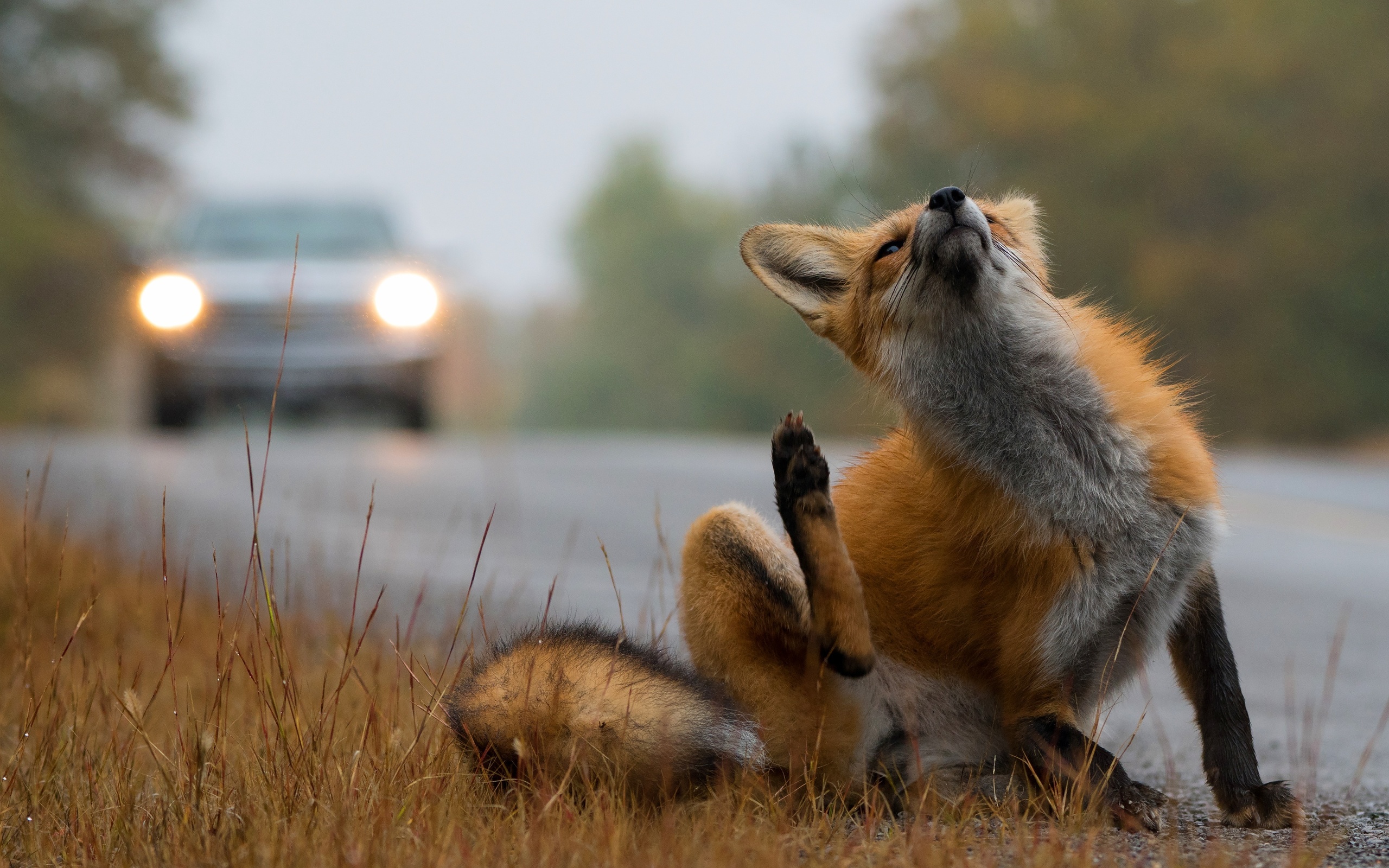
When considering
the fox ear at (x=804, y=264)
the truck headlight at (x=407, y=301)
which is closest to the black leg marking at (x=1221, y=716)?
the fox ear at (x=804, y=264)

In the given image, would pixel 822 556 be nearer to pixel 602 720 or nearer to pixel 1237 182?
pixel 602 720

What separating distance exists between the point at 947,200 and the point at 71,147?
40.6 m

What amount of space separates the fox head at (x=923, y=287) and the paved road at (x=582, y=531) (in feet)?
2.21

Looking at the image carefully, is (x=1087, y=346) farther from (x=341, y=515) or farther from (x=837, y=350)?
(x=341, y=515)

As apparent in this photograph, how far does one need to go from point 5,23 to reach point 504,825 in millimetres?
41448

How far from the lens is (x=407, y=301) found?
14875 mm

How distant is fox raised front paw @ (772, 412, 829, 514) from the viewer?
333 centimetres

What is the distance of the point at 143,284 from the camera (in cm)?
1446

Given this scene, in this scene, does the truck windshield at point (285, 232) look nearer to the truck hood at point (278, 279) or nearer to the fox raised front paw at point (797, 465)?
the truck hood at point (278, 279)

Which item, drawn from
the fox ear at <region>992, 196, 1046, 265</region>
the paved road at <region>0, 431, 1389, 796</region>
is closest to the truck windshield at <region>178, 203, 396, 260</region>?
the paved road at <region>0, 431, 1389, 796</region>

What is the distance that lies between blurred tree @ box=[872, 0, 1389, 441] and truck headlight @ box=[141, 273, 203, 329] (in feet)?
50.3

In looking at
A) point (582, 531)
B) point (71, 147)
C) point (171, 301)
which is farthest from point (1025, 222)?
point (71, 147)

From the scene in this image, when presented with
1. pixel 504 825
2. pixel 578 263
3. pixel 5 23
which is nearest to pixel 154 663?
pixel 504 825

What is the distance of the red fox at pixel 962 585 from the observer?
10.7 feet
